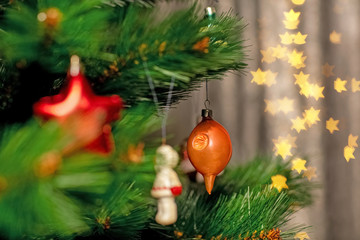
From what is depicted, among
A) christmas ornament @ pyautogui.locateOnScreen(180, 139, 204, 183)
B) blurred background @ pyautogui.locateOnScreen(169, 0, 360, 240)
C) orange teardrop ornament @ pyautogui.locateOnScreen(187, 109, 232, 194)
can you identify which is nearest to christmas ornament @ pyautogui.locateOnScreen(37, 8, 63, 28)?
orange teardrop ornament @ pyautogui.locateOnScreen(187, 109, 232, 194)

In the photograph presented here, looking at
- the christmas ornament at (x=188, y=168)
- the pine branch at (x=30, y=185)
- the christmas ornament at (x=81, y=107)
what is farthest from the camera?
the christmas ornament at (x=188, y=168)

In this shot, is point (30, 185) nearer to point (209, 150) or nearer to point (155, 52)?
point (155, 52)

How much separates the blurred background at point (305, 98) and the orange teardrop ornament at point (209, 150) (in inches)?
27.7

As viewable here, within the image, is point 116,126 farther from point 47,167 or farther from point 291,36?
point 291,36

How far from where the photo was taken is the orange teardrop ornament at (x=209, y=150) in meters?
0.55

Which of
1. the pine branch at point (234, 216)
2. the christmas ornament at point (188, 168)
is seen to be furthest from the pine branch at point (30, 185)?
the christmas ornament at point (188, 168)

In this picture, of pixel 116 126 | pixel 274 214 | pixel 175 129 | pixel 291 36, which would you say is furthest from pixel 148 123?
pixel 291 36

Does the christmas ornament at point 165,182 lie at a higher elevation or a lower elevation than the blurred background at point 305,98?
lower

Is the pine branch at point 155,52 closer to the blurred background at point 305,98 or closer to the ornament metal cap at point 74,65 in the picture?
the ornament metal cap at point 74,65

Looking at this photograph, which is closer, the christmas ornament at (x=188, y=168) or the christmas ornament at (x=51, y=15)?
the christmas ornament at (x=51, y=15)

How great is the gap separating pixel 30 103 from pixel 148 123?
13cm

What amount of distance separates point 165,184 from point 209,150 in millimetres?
147

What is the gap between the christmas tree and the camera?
0.21 m

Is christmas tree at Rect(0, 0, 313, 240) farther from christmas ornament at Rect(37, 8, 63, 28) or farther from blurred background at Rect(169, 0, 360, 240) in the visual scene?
blurred background at Rect(169, 0, 360, 240)
